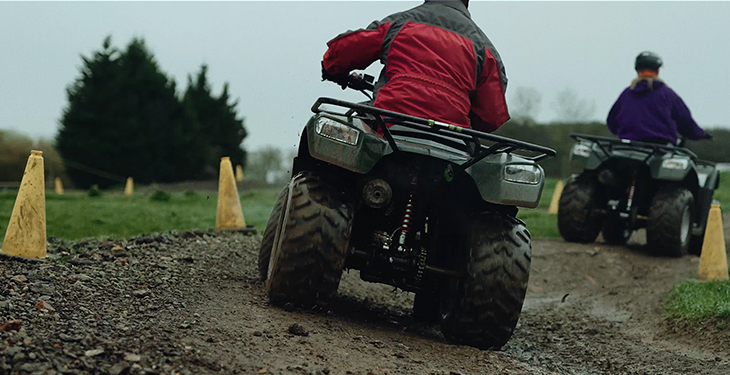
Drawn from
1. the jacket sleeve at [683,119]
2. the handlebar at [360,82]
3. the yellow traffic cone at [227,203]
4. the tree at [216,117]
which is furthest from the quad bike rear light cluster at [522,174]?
the tree at [216,117]

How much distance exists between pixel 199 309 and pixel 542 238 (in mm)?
7662

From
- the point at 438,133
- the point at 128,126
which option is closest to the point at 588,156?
the point at 438,133

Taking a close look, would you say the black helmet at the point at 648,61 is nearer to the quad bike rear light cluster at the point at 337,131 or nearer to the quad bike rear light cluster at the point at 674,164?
the quad bike rear light cluster at the point at 674,164

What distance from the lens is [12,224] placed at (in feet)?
19.7

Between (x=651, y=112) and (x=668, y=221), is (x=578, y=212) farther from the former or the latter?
(x=651, y=112)

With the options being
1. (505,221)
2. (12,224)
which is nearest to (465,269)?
(505,221)

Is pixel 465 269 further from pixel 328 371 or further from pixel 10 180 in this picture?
pixel 10 180

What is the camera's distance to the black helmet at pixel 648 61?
10.6m

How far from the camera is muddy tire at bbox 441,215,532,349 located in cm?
482

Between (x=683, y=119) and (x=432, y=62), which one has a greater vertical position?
(x=683, y=119)

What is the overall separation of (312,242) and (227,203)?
4.92 meters

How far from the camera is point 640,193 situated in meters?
10.5

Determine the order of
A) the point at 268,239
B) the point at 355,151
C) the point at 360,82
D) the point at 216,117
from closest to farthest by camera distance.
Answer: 1. the point at 355,151
2. the point at 360,82
3. the point at 268,239
4. the point at 216,117

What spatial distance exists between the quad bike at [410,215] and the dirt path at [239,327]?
27cm
